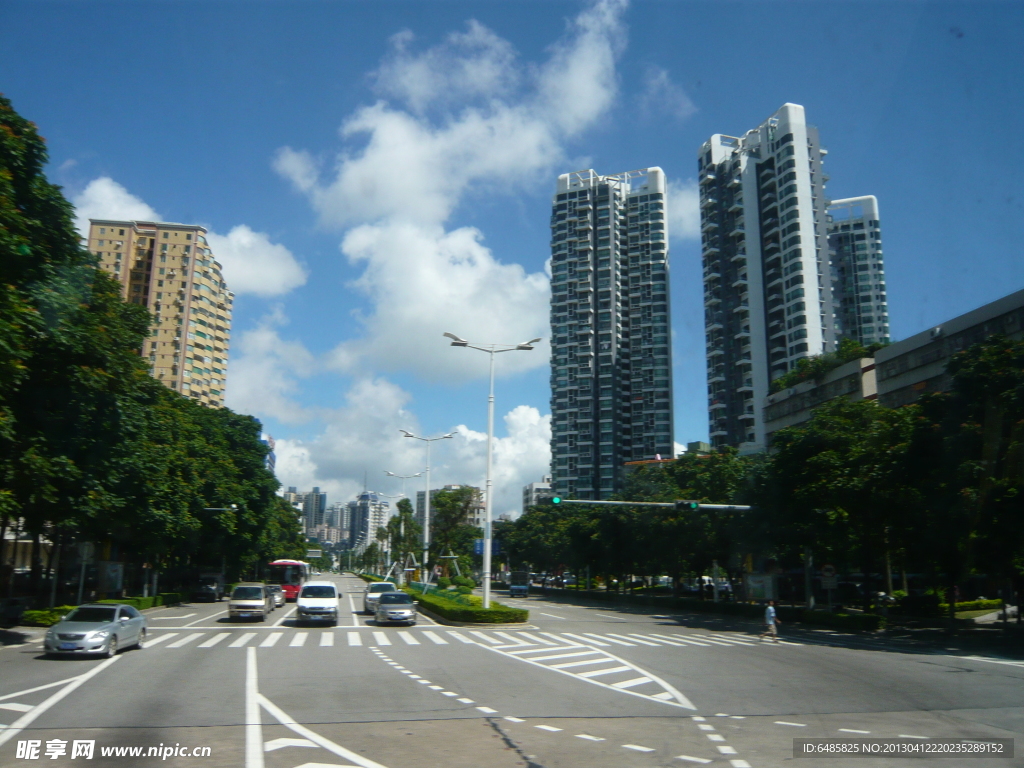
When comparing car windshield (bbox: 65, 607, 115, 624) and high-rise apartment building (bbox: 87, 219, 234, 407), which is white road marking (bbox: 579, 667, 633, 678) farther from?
high-rise apartment building (bbox: 87, 219, 234, 407)

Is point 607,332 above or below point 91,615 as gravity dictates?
above

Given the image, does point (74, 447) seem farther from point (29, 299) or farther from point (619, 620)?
point (619, 620)

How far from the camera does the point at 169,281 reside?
10438cm

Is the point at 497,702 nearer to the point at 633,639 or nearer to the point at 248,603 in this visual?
the point at 633,639

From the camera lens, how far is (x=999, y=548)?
27578 millimetres

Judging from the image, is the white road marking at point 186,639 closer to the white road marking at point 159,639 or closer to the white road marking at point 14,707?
the white road marking at point 159,639

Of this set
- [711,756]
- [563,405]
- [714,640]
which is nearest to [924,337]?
[714,640]

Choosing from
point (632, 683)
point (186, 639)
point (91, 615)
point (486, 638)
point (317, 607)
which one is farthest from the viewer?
point (317, 607)

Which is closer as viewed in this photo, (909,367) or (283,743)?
(283,743)

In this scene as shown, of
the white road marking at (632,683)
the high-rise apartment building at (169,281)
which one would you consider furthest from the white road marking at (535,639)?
the high-rise apartment building at (169,281)

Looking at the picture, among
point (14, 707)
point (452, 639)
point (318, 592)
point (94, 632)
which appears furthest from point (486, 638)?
point (14, 707)

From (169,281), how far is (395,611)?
8656cm

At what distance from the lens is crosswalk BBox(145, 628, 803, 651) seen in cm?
2462

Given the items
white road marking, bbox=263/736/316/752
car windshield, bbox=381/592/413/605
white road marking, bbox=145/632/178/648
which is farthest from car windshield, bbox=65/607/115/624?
car windshield, bbox=381/592/413/605
